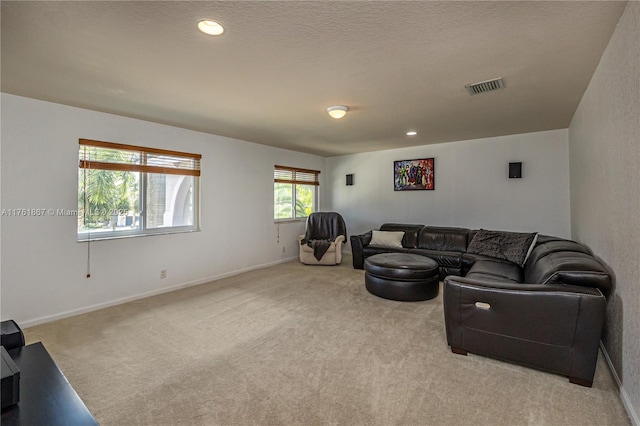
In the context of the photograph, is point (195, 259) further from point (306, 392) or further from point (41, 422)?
point (41, 422)

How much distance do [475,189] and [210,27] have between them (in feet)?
15.6

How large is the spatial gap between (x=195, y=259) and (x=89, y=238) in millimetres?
1325

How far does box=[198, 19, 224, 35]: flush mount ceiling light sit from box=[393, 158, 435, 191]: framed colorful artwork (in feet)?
15.0

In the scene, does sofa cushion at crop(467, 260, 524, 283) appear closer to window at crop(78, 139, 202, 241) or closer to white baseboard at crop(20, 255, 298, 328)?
white baseboard at crop(20, 255, 298, 328)

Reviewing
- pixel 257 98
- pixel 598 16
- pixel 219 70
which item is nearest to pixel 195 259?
pixel 257 98

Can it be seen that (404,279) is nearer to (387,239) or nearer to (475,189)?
(387,239)

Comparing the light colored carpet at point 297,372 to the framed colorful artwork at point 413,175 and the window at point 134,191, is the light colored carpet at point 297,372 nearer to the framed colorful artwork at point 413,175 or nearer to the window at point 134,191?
the window at point 134,191

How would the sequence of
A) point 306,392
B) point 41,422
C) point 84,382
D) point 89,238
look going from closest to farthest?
point 41,422 < point 306,392 < point 84,382 < point 89,238

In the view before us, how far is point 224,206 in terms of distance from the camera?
15.4 feet

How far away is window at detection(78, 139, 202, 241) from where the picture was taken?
3314 mm

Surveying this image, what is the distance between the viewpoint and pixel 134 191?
3742 millimetres

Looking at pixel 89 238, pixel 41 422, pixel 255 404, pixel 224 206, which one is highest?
pixel 224 206

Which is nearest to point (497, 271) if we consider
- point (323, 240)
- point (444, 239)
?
point (444, 239)

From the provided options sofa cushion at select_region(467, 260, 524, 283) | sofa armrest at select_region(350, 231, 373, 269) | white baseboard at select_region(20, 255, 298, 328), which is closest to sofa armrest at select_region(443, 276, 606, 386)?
sofa cushion at select_region(467, 260, 524, 283)
